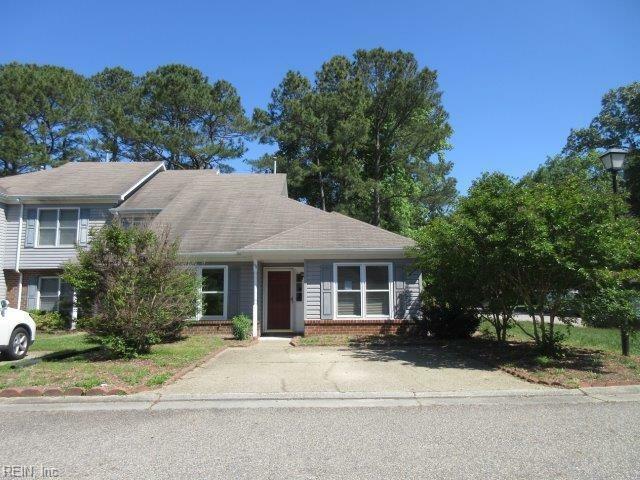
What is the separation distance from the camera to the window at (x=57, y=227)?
20.2 m

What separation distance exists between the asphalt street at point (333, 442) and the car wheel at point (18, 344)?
4.93 meters

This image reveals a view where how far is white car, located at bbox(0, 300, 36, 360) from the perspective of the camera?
10883 mm

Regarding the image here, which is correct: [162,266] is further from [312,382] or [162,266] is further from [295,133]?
[295,133]

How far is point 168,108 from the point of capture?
37438 mm

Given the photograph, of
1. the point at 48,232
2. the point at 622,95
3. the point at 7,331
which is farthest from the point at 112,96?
the point at 622,95

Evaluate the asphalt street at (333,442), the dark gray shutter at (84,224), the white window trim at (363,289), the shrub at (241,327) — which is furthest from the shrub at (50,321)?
the asphalt street at (333,442)

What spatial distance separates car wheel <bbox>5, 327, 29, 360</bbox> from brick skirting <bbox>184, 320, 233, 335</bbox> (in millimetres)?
5243

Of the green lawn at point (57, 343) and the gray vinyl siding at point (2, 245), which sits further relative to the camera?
the gray vinyl siding at point (2, 245)

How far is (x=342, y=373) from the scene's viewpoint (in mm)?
9516

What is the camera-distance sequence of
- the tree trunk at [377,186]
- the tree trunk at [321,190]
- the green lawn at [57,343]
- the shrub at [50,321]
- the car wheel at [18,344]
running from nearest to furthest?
the car wheel at [18,344], the green lawn at [57,343], the shrub at [50,321], the tree trunk at [321,190], the tree trunk at [377,186]

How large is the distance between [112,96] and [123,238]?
33.2 m

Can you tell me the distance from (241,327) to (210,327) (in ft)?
6.68

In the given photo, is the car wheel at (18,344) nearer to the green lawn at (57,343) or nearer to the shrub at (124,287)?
the green lawn at (57,343)

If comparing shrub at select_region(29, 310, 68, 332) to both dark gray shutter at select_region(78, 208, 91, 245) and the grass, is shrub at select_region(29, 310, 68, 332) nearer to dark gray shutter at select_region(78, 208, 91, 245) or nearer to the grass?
dark gray shutter at select_region(78, 208, 91, 245)
